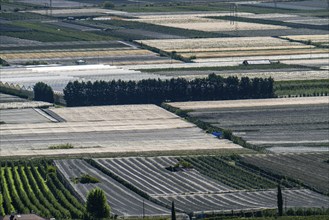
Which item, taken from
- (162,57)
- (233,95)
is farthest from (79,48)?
(233,95)

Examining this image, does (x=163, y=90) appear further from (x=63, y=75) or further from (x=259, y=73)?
(x=63, y=75)

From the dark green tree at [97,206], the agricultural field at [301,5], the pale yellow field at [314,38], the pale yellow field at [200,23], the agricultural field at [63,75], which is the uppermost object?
the dark green tree at [97,206]

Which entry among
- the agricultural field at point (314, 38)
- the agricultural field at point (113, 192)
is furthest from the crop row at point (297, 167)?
the agricultural field at point (314, 38)

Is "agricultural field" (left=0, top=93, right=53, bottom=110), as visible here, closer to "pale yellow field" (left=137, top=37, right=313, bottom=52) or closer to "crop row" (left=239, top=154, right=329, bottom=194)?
"crop row" (left=239, top=154, right=329, bottom=194)

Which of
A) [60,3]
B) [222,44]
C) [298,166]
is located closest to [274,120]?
[298,166]

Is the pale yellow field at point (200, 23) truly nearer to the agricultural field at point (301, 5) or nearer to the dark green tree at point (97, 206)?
the agricultural field at point (301, 5)

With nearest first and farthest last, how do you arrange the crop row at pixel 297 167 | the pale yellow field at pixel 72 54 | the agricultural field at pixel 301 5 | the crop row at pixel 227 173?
1. the crop row at pixel 227 173
2. the crop row at pixel 297 167
3. the pale yellow field at pixel 72 54
4. the agricultural field at pixel 301 5

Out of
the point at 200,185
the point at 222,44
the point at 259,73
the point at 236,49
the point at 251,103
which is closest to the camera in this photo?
the point at 200,185
